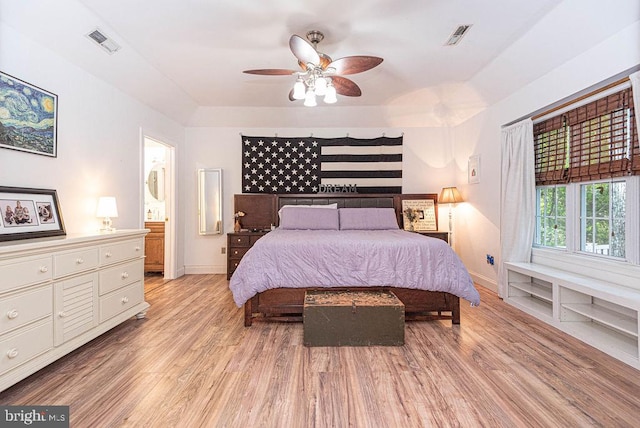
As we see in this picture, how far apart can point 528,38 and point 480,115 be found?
1.51 metres

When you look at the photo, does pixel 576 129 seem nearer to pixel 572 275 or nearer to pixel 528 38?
pixel 528 38

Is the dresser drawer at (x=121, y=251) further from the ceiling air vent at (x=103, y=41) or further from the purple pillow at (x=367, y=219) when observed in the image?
the purple pillow at (x=367, y=219)

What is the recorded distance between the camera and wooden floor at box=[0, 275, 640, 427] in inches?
61.1

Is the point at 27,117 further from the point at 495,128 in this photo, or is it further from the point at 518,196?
the point at 495,128

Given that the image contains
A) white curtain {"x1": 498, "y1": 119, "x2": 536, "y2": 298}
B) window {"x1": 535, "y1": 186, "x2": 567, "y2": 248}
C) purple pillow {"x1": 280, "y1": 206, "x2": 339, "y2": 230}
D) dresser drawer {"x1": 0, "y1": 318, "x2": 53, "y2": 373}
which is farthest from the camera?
purple pillow {"x1": 280, "y1": 206, "x2": 339, "y2": 230}

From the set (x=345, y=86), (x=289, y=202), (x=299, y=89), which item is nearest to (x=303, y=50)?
(x=299, y=89)

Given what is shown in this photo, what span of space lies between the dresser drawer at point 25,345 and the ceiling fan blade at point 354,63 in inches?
111

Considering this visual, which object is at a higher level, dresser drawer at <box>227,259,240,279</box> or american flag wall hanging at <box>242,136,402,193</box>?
american flag wall hanging at <box>242,136,402,193</box>

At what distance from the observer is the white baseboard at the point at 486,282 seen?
3.79 m

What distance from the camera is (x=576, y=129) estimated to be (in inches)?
114

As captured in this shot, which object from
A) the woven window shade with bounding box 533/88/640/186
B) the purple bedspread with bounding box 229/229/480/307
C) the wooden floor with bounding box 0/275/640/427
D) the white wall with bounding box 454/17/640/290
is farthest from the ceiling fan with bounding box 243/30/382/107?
the wooden floor with bounding box 0/275/640/427

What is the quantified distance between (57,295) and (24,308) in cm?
22

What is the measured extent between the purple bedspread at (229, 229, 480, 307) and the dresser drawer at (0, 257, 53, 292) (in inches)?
49.6

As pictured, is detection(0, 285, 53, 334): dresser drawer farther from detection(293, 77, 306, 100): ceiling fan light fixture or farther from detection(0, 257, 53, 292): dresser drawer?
detection(293, 77, 306, 100): ceiling fan light fixture
